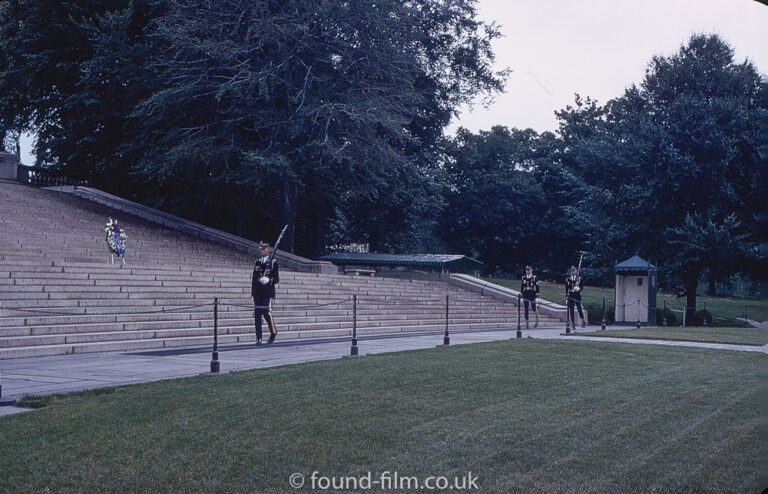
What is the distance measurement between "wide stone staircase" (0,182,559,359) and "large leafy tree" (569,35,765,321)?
9.16 m

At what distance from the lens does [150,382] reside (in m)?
10.1

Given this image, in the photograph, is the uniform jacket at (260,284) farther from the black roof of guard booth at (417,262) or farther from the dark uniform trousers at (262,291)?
the black roof of guard booth at (417,262)

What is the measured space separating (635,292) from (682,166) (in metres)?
7.07

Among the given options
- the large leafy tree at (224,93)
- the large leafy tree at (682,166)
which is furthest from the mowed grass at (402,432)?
the large leafy tree at (682,166)

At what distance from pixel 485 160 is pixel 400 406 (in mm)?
54180

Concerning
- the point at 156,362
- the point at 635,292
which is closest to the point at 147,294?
the point at 156,362

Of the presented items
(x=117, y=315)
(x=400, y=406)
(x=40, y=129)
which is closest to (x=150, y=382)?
(x=400, y=406)

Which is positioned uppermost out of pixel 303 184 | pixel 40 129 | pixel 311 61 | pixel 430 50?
pixel 430 50

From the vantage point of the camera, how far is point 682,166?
33312mm

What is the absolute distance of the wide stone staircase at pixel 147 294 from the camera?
52.1 feet

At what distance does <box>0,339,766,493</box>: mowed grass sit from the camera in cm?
518

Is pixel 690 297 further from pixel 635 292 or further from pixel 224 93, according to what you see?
pixel 224 93

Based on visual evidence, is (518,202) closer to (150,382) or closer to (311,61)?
(311,61)

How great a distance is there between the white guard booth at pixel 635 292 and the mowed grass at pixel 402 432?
1874cm
